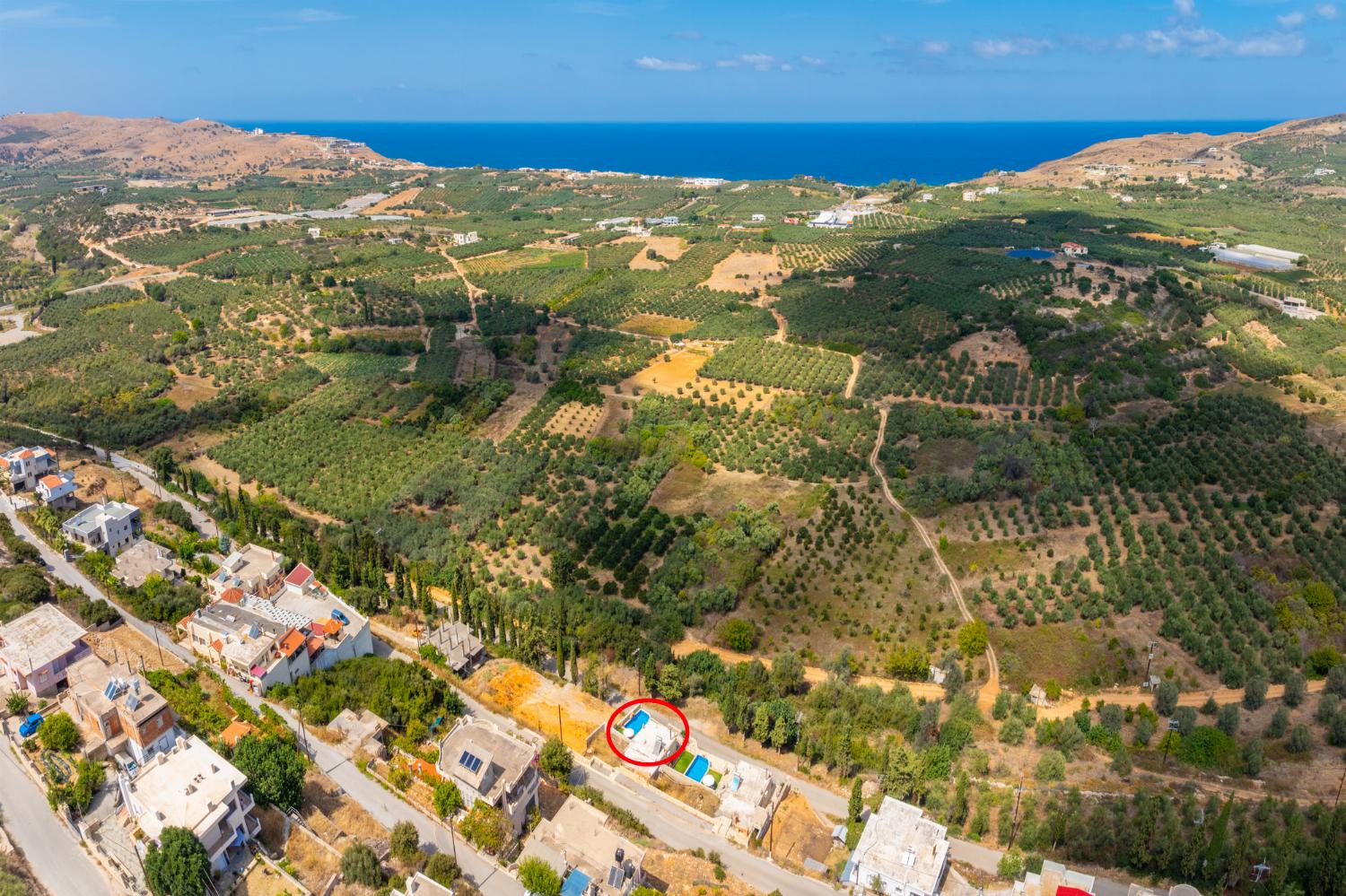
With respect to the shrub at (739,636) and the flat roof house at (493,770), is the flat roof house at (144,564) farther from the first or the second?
the shrub at (739,636)

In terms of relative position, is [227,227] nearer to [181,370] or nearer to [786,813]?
[181,370]

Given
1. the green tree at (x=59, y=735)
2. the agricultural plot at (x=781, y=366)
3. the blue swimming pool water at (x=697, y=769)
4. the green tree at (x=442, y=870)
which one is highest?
the agricultural plot at (x=781, y=366)

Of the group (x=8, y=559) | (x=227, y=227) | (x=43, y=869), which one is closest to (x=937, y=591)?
(x=43, y=869)

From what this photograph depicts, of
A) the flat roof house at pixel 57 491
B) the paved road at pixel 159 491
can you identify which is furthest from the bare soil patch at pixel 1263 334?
the flat roof house at pixel 57 491

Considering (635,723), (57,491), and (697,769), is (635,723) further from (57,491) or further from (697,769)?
(57,491)

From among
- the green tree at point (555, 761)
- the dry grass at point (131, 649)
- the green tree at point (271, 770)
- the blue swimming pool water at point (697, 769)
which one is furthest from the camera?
the dry grass at point (131, 649)

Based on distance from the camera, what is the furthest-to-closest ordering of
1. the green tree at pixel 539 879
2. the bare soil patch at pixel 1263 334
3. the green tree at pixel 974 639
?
the bare soil patch at pixel 1263 334, the green tree at pixel 974 639, the green tree at pixel 539 879

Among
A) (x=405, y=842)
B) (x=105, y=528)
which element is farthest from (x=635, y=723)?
(x=105, y=528)
